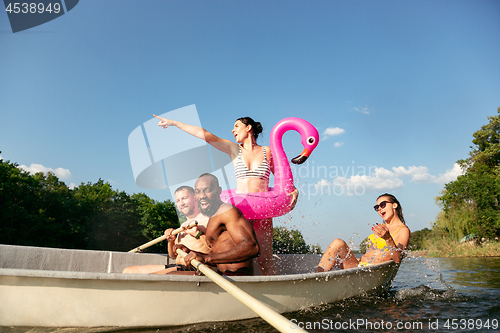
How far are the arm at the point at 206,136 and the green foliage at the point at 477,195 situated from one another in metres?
30.5

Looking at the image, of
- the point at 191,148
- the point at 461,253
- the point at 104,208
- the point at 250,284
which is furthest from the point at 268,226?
the point at 461,253

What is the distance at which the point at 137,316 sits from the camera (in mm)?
3047

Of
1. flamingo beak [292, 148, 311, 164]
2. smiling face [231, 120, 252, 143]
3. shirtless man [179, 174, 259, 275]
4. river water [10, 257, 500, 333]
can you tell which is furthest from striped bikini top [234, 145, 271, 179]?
river water [10, 257, 500, 333]

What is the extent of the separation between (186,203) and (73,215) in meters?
22.9

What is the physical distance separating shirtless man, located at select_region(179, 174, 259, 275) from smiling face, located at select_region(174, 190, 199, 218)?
68 cm

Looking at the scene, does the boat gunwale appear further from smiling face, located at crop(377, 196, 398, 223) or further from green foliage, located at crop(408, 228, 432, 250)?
green foliage, located at crop(408, 228, 432, 250)

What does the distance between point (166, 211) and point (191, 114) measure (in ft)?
85.8

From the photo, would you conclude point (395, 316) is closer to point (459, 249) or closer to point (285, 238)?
point (285, 238)

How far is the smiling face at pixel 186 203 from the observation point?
4.38 meters

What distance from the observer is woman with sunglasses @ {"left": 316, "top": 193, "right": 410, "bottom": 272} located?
16.7ft

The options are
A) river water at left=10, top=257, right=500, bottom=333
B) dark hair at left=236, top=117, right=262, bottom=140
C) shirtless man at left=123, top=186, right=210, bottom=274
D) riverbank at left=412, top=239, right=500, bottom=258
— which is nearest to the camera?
river water at left=10, top=257, right=500, bottom=333

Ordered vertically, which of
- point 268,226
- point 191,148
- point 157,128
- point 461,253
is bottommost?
point 461,253

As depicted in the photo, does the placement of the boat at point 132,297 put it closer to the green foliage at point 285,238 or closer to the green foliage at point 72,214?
the green foliage at point 285,238

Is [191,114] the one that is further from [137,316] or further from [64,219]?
[64,219]
